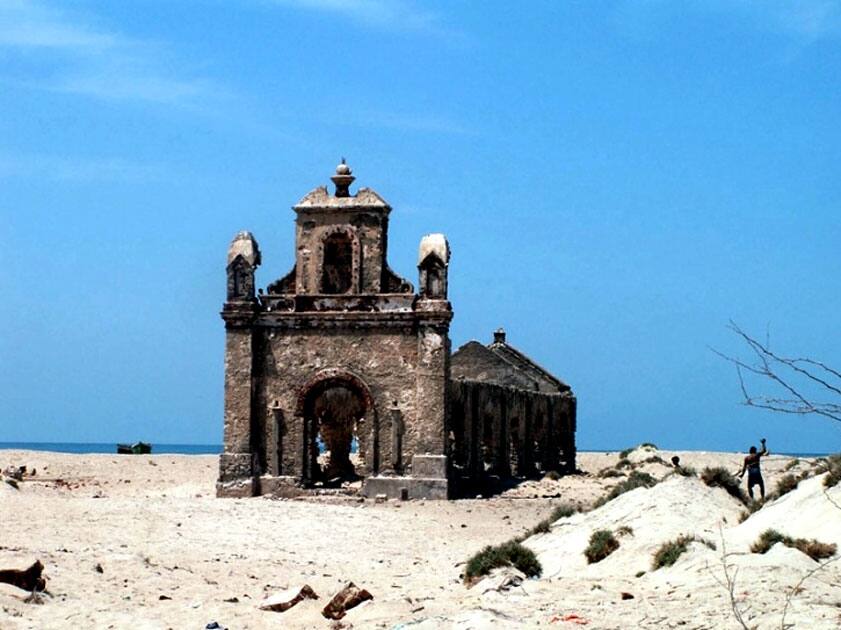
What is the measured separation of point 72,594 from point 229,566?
4445 mm

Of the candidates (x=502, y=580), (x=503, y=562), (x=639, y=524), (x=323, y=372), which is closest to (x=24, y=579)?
(x=502, y=580)

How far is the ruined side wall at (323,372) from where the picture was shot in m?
35.3

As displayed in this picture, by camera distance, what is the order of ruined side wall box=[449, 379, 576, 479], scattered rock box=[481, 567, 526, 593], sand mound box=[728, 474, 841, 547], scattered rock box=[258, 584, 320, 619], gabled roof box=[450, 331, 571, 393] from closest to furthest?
1. scattered rock box=[258, 584, 320, 619]
2. scattered rock box=[481, 567, 526, 593]
3. sand mound box=[728, 474, 841, 547]
4. ruined side wall box=[449, 379, 576, 479]
5. gabled roof box=[450, 331, 571, 393]

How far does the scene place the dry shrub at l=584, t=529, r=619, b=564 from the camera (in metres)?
19.7

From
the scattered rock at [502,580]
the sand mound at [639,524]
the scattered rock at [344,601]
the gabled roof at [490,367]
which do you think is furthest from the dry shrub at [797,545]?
the gabled roof at [490,367]

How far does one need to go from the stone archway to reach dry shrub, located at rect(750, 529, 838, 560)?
1844cm

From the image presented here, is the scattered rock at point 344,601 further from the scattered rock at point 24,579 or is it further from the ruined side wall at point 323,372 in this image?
the ruined side wall at point 323,372

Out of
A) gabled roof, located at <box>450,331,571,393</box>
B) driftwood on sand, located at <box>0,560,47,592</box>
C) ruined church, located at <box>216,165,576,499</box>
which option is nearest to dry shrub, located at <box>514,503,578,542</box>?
driftwood on sand, located at <box>0,560,47,592</box>

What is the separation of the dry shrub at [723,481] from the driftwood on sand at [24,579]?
11997 millimetres

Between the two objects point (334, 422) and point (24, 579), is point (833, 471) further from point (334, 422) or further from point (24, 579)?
point (334, 422)

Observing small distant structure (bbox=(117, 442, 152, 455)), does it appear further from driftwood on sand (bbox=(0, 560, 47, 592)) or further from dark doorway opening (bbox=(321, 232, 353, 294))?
driftwood on sand (bbox=(0, 560, 47, 592))

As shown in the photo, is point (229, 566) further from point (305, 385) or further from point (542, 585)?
point (305, 385)

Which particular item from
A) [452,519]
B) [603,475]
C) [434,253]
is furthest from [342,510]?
[603,475]

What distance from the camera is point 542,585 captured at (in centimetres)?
1742
